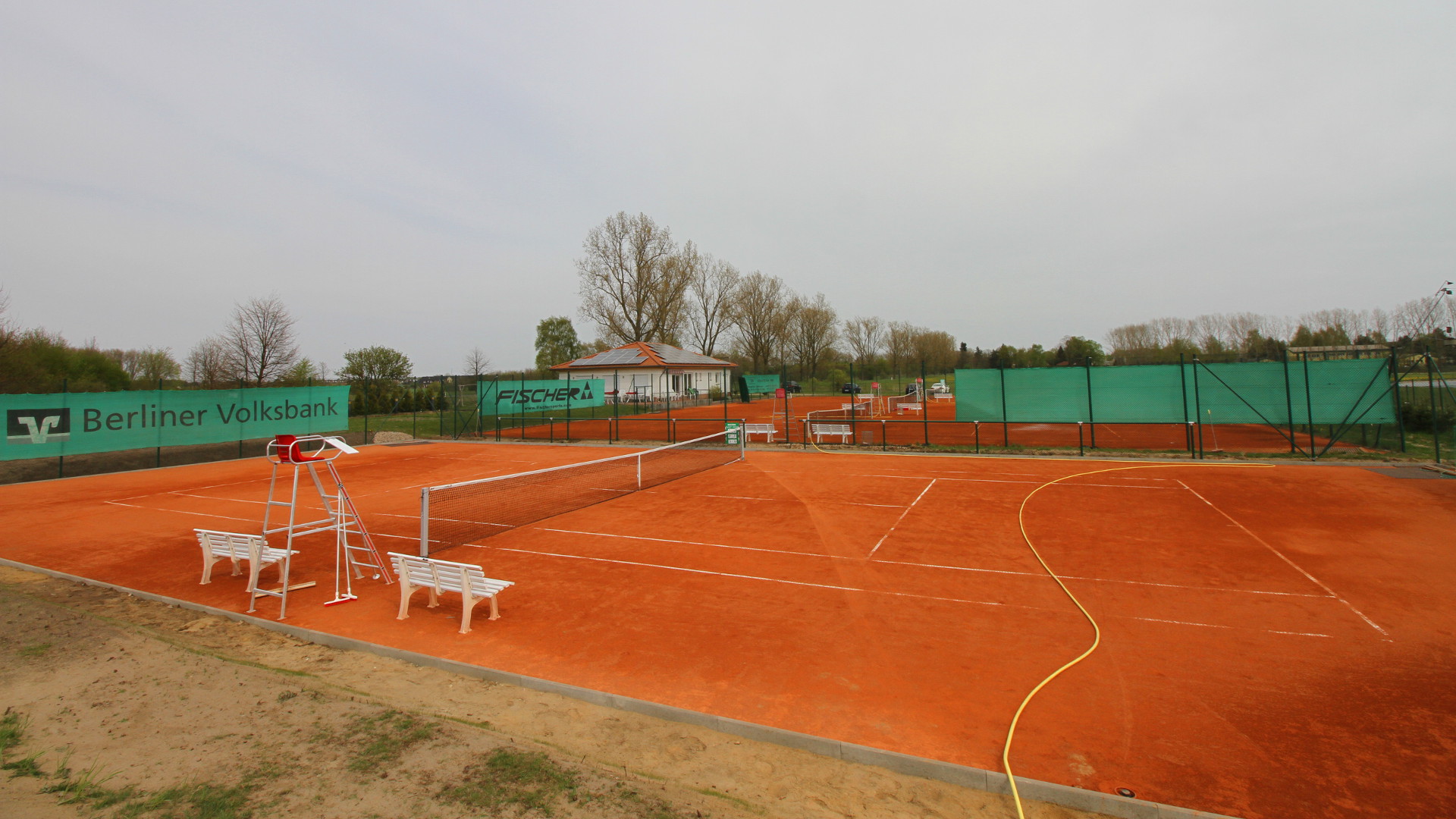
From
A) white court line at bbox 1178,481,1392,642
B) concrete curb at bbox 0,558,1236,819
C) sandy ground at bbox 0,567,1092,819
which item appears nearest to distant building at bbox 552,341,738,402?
white court line at bbox 1178,481,1392,642

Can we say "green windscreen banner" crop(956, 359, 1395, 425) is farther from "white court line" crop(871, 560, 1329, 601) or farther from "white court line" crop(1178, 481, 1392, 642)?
"white court line" crop(871, 560, 1329, 601)

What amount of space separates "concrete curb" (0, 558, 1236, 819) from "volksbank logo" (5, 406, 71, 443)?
69.2 feet

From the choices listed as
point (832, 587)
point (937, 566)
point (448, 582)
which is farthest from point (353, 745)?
point (937, 566)

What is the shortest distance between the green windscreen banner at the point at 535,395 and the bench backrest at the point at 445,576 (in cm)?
2266

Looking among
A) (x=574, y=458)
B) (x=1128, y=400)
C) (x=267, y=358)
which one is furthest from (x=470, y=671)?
(x=267, y=358)

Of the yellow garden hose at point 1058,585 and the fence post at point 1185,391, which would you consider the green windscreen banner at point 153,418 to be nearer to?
the yellow garden hose at point 1058,585

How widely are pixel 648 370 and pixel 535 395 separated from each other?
17.4m

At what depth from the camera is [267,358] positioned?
40844mm

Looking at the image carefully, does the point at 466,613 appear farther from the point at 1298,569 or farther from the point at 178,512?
the point at 178,512

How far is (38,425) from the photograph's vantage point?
19328 mm

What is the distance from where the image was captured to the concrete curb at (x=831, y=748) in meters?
4.08

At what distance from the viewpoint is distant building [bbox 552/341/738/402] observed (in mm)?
48875

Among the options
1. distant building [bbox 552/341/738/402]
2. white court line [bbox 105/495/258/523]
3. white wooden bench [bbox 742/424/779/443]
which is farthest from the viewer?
distant building [bbox 552/341/738/402]

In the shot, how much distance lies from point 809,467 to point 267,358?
4083 centimetres
